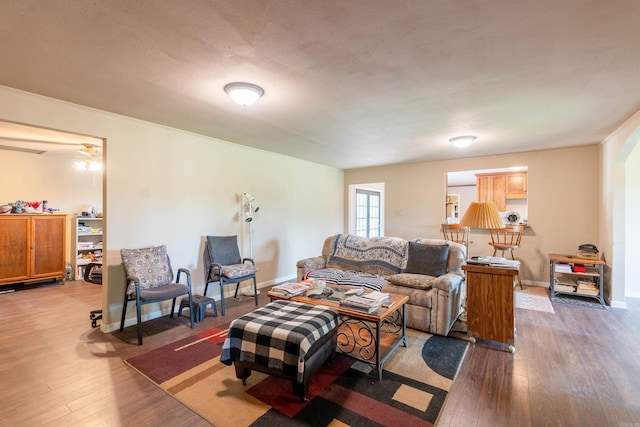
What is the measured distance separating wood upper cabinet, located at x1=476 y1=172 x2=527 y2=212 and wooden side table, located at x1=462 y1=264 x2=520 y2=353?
503 cm

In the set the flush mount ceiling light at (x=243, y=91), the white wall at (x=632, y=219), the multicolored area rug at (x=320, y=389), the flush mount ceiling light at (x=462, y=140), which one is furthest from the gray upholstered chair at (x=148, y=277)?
the white wall at (x=632, y=219)

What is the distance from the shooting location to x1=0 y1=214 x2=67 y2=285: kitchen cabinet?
15.7 feet

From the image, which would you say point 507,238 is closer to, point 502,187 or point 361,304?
point 502,187

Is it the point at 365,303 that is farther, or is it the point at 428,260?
the point at 428,260

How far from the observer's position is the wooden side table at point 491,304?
2770 mm

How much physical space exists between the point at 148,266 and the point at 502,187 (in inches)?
290

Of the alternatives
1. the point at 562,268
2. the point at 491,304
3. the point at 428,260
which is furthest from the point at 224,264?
the point at 562,268

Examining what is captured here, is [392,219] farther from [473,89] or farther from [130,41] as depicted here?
[130,41]

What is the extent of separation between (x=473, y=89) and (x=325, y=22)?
5.16ft

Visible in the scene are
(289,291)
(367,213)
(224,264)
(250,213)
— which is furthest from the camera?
(367,213)

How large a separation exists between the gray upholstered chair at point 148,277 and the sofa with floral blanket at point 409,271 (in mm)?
1689

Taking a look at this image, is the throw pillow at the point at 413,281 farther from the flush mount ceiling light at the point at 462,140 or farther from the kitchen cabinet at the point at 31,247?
the kitchen cabinet at the point at 31,247

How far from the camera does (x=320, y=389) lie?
7.09 feet

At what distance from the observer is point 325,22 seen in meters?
1.65
